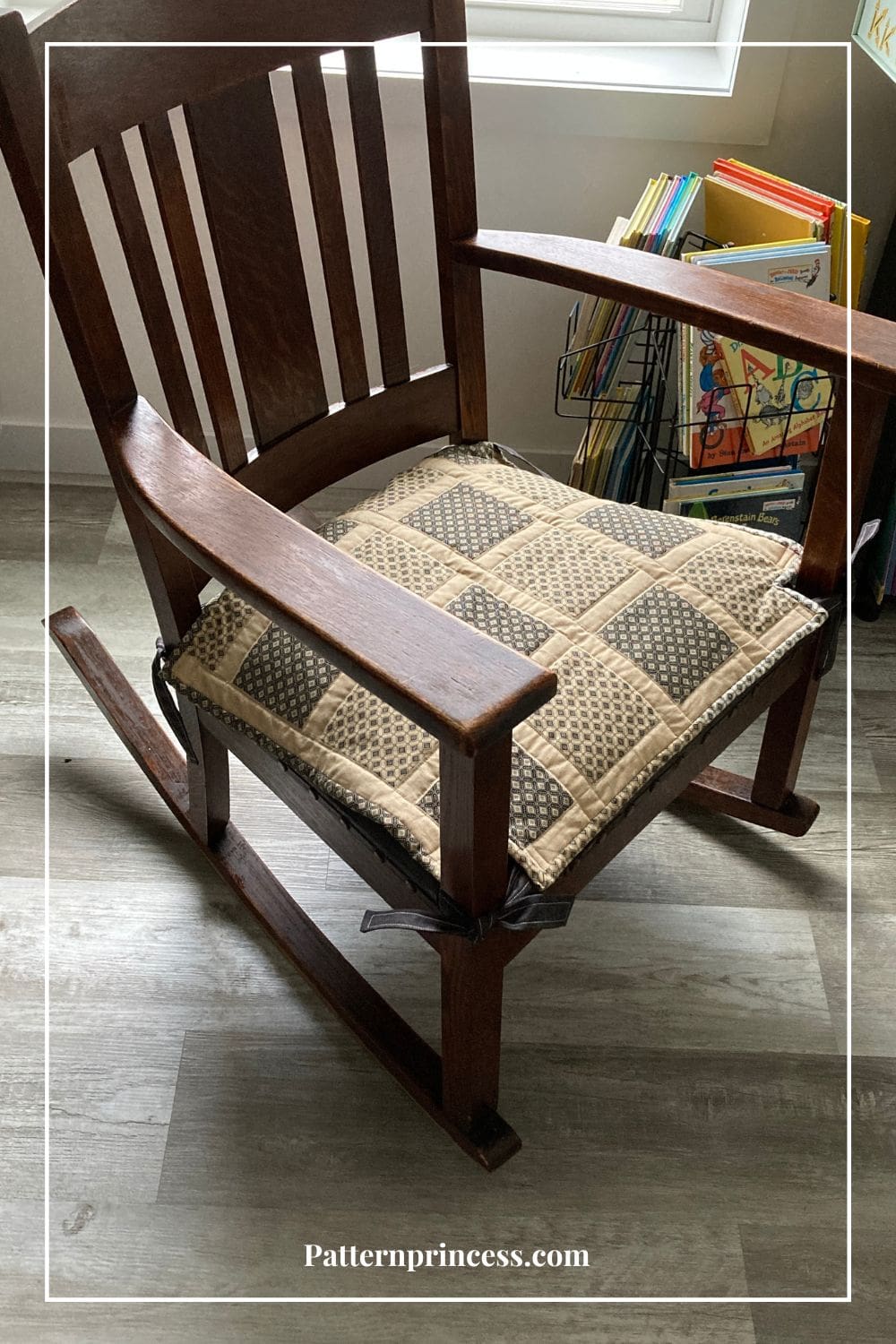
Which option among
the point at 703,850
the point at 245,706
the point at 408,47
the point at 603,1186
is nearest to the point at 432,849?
the point at 245,706

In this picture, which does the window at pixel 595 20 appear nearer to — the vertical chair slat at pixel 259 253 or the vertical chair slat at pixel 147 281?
the vertical chair slat at pixel 259 253

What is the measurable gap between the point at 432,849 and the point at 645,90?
1071mm

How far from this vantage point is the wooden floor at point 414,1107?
3.34ft

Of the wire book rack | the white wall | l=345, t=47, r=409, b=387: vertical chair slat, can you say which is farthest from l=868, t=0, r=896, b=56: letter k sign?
l=345, t=47, r=409, b=387: vertical chair slat

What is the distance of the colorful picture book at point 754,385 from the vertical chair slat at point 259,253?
20.7 inches

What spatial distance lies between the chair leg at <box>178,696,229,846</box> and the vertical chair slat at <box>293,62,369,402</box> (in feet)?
1.14

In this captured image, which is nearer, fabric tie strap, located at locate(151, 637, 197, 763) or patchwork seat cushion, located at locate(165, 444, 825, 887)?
patchwork seat cushion, located at locate(165, 444, 825, 887)

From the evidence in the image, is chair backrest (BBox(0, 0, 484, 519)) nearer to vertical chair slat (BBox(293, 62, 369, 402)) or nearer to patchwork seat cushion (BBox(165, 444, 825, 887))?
vertical chair slat (BBox(293, 62, 369, 402))

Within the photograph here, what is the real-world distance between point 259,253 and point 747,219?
680 millimetres

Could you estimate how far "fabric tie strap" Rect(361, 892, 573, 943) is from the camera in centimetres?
84

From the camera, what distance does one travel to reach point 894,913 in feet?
4.24

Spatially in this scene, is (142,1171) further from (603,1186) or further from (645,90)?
(645,90)

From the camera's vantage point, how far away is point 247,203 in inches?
38.7

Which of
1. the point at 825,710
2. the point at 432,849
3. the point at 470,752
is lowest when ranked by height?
the point at 825,710
